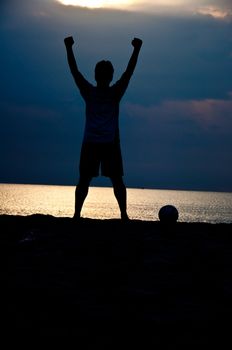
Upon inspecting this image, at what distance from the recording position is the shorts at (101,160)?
31.0 feet

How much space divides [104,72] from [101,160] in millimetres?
1521

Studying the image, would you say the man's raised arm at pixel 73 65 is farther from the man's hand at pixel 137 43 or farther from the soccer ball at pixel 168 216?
the soccer ball at pixel 168 216

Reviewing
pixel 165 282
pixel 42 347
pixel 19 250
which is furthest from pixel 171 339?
pixel 19 250

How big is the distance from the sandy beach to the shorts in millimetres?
1022

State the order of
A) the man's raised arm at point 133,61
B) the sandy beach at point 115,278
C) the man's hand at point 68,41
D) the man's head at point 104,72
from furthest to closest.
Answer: the man's hand at point 68,41
the man's raised arm at point 133,61
the man's head at point 104,72
the sandy beach at point 115,278

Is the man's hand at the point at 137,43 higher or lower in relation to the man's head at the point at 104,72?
higher

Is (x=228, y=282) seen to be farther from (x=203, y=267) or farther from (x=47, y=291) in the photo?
(x=47, y=291)

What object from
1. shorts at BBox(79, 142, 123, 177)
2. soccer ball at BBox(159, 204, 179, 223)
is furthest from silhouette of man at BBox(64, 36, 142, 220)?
soccer ball at BBox(159, 204, 179, 223)

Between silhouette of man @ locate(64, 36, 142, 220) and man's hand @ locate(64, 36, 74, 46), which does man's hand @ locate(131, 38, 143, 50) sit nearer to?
silhouette of man @ locate(64, 36, 142, 220)

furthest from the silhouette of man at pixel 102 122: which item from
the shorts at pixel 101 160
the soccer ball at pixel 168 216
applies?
the soccer ball at pixel 168 216

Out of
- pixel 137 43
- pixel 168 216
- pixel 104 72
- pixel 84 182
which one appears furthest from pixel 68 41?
pixel 168 216

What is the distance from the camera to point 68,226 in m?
9.88

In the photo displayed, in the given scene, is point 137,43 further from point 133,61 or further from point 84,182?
point 84,182

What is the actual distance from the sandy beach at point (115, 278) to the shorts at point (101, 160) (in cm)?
102
